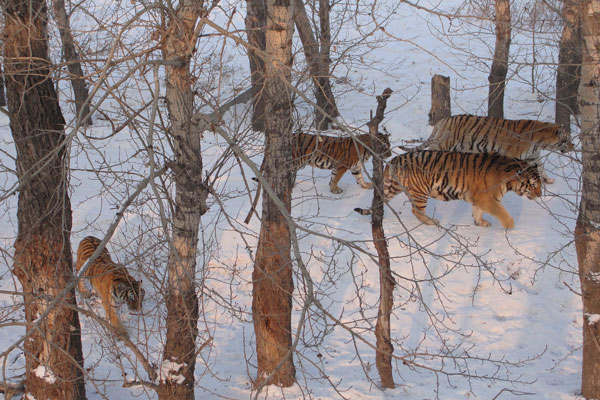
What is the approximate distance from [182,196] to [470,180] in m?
5.51

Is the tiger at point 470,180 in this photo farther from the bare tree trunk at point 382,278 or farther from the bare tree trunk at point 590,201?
the bare tree trunk at point 590,201

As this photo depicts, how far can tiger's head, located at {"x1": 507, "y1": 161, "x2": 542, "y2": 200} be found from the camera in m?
8.72

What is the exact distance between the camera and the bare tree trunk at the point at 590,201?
5.16 meters

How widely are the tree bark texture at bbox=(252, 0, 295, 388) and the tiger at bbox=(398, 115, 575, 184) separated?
474cm

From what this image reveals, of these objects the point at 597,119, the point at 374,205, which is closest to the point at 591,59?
the point at 597,119

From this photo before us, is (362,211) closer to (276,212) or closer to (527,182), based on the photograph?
(527,182)

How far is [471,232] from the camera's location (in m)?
8.90

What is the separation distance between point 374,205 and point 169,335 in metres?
2.19

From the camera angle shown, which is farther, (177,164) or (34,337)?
(34,337)

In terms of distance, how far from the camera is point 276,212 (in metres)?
5.84

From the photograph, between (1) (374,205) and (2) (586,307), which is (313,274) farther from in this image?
(2) (586,307)

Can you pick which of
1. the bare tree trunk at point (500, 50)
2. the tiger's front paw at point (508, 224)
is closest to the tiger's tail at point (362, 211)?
the tiger's front paw at point (508, 224)

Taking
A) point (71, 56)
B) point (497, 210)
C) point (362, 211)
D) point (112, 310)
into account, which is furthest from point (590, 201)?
point (71, 56)

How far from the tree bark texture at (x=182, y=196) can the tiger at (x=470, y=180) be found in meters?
4.53
